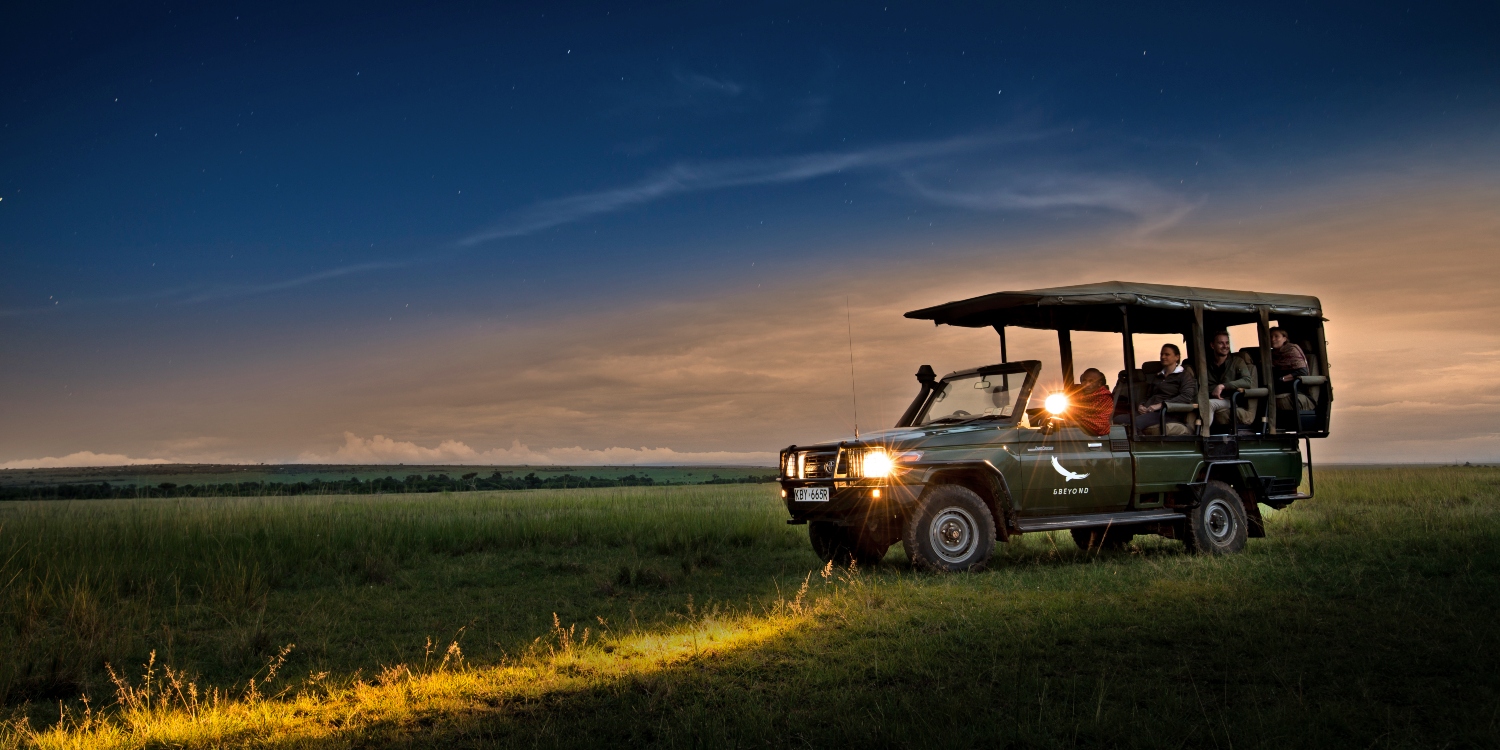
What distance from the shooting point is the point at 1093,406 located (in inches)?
457

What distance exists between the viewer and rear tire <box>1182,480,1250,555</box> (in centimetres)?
1225

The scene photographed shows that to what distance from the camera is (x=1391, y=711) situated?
484 cm

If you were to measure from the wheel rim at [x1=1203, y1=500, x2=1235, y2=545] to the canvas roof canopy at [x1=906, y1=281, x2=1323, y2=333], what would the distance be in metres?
2.52

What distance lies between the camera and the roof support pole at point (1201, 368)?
12219mm

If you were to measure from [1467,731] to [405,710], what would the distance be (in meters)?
5.51

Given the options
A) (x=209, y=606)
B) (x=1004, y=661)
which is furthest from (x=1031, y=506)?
(x=209, y=606)

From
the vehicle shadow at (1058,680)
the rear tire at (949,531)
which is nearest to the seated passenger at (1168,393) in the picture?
the rear tire at (949,531)

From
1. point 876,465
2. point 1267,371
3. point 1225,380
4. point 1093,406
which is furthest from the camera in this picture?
point 1267,371

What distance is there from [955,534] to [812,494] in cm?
172

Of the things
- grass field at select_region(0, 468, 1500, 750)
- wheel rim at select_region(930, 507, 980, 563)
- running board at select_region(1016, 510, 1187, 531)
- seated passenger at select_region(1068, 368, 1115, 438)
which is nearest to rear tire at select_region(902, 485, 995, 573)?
wheel rim at select_region(930, 507, 980, 563)

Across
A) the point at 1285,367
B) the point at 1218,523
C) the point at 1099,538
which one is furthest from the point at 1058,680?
the point at 1285,367

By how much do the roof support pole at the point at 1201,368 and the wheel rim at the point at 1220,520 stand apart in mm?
1063

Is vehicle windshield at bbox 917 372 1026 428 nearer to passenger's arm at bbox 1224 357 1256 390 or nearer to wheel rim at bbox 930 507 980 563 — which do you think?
wheel rim at bbox 930 507 980 563

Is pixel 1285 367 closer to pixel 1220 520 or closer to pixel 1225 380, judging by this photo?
pixel 1225 380
